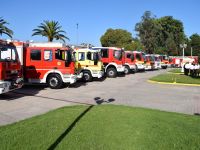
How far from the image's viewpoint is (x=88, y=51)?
21.8m

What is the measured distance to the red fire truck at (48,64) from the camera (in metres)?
17.0

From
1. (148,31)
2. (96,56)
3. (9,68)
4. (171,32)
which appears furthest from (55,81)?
(171,32)

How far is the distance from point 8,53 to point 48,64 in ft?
12.2

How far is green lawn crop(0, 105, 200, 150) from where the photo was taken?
6.33m

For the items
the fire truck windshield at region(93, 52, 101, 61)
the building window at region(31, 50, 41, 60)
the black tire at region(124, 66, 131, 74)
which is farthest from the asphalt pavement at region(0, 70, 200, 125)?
the black tire at region(124, 66, 131, 74)

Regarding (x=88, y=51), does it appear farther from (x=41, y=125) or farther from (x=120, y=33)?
(x=120, y=33)

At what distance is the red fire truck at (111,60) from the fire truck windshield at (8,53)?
41.0ft

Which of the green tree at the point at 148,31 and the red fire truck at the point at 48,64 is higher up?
the green tree at the point at 148,31

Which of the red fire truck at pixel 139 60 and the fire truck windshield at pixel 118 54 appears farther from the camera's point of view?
the red fire truck at pixel 139 60

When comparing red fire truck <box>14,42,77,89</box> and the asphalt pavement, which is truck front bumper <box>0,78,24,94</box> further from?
red fire truck <box>14,42,77,89</box>

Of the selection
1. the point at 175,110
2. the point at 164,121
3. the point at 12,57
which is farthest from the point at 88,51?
the point at 164,121

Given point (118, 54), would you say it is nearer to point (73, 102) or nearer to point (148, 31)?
point (73, 102)

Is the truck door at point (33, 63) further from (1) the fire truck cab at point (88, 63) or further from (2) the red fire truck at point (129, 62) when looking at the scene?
(2) the red fire truck at point (129, 62)

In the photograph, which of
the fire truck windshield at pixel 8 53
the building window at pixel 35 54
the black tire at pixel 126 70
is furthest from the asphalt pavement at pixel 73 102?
the black tire at pixel 126 70
